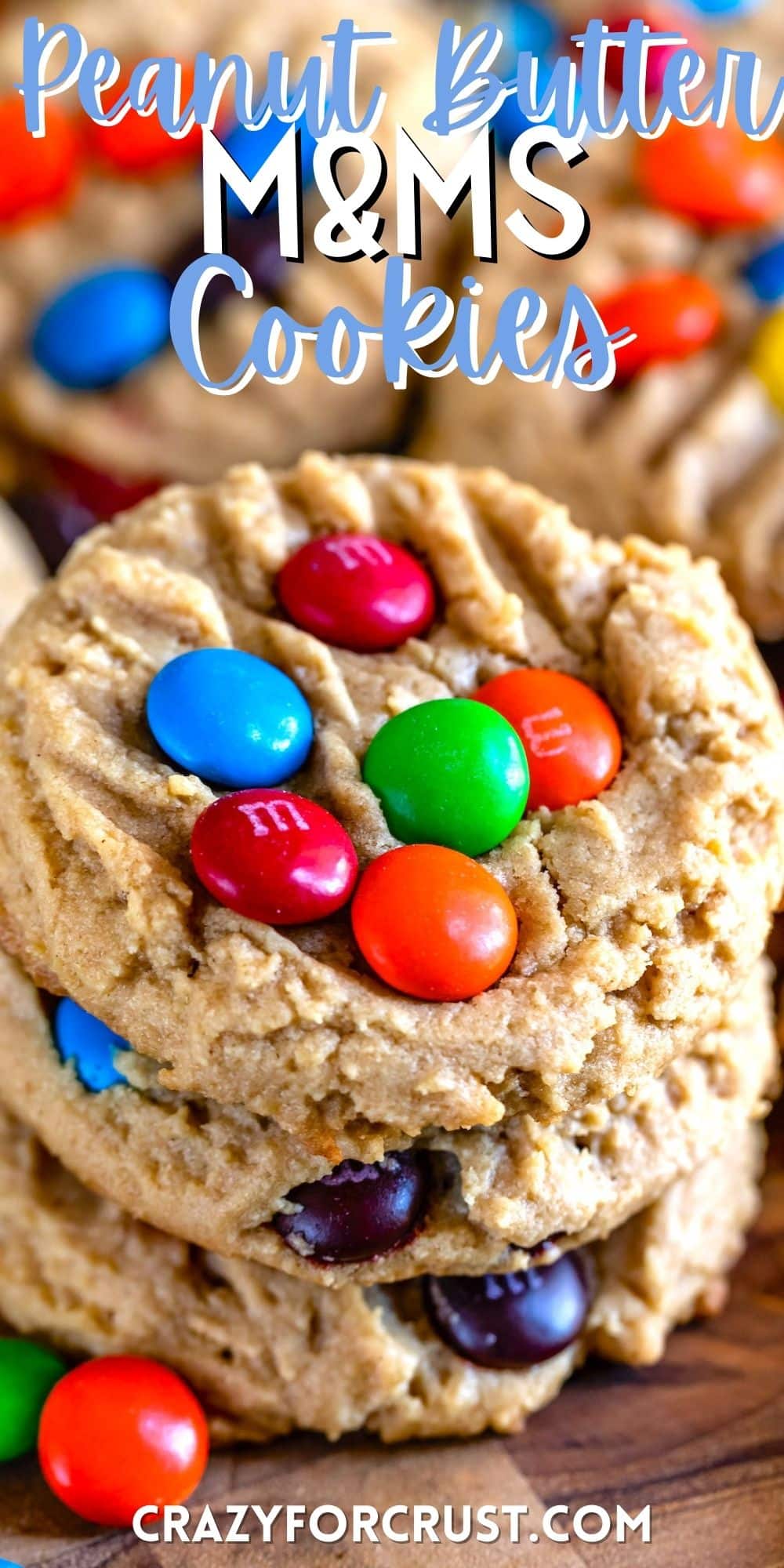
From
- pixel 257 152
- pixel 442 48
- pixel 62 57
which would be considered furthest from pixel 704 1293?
pixel 62 57

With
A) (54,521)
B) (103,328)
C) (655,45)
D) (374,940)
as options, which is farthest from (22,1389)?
(655,45)

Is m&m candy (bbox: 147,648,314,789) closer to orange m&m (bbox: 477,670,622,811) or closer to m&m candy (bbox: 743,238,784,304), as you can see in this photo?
orange m&m (bbox: 477,670,622,811)

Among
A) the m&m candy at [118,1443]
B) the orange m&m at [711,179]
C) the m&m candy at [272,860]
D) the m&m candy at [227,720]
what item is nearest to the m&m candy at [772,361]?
the orange m&m at [711,179]

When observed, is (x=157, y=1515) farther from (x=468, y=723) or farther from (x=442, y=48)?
(x=442, y=48)

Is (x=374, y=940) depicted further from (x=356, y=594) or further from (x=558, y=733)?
(x=356, y=594)

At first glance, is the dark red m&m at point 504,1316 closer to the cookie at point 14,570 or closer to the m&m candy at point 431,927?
the m&m candy at point 431,927

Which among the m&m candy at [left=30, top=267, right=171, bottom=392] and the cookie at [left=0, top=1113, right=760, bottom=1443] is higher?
the m&m candy at [left=30, top=267, right=171, bottom=392]

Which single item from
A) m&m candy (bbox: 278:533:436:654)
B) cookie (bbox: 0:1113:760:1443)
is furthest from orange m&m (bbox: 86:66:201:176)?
cookie (bbox: 0:1113:760:1443)
